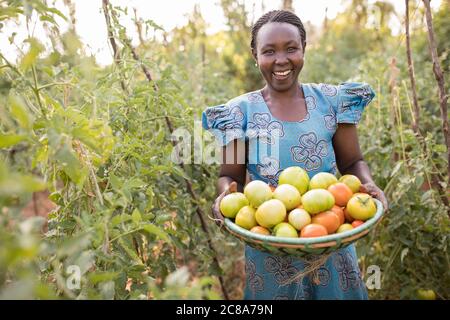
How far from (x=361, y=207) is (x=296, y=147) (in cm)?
35

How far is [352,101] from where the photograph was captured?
1.52 metres

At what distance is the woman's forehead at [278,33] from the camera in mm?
1437

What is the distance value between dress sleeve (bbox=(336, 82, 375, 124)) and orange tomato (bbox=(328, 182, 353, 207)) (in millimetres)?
298

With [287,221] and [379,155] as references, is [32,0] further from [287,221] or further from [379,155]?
[379,155]

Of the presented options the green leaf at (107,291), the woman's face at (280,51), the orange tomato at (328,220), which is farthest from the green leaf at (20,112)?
the woman's face at (280,51)

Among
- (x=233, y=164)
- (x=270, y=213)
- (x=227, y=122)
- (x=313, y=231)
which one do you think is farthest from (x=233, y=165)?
(x=313, y=231)

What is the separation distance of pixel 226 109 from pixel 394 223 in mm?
967

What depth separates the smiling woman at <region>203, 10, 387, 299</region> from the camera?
57.9 inches

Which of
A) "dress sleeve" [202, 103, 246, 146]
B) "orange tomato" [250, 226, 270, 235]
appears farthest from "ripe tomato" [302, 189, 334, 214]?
"dress sleeve" [202, 103, 246, 146]

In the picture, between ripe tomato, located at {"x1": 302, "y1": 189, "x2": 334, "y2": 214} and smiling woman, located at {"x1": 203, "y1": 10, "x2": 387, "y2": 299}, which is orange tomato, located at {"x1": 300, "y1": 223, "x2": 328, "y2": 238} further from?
smiling woman, located at {"x1": 203, "y1": 10, "x2": 387, "y2": 299}

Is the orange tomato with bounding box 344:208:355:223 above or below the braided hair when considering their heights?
below

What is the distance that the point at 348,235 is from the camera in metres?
1.09

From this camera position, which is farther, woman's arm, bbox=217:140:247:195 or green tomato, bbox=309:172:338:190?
woman's arm, bbox=217:140:247:195

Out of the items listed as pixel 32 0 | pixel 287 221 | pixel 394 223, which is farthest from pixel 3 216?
pixel 394 223
